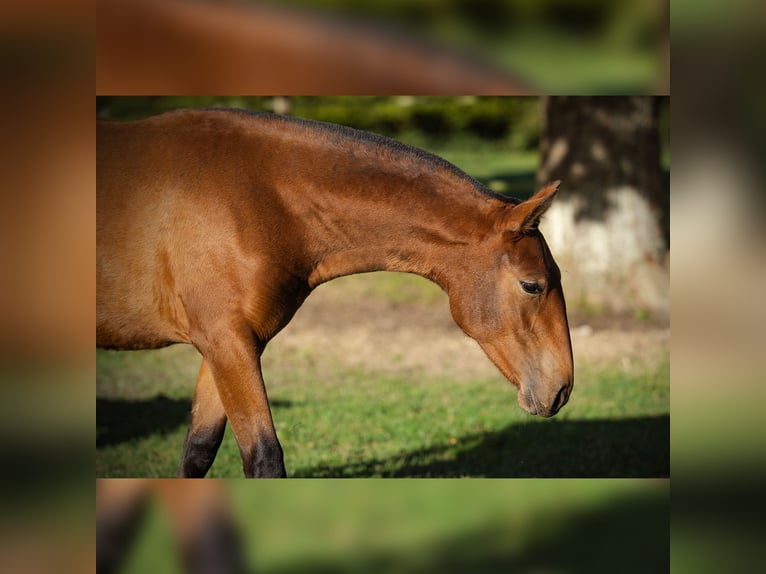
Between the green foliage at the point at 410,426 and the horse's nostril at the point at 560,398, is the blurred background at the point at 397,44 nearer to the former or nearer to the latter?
the horse's nostril at the point at 560,398

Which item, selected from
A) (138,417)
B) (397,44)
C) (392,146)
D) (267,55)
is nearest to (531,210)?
(392,146)

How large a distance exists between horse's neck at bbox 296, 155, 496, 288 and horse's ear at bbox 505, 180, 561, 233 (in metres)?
0.16

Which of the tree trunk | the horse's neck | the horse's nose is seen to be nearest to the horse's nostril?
the horse's nose

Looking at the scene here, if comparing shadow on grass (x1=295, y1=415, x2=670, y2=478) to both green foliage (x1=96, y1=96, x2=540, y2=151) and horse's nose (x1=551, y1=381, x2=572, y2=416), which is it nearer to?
horse's nose (x1=551, y1=381, x2=572, y2=416)

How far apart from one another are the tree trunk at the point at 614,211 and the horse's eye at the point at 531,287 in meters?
6.50

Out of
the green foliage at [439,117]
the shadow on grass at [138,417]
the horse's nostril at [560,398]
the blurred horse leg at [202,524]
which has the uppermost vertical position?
the green foliage at [439,117]

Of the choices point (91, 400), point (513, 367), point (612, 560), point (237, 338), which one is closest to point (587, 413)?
point (513, 367)

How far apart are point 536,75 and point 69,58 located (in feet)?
3.84

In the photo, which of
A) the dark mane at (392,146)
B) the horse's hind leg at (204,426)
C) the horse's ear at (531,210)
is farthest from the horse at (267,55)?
the horse's hind leg at (204,426)

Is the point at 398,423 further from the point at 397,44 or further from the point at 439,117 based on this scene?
the point at 439,117

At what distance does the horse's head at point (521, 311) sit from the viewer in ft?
11.8

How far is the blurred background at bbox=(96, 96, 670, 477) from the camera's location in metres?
6.23

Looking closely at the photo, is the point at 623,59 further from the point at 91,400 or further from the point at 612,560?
the point at 91,400

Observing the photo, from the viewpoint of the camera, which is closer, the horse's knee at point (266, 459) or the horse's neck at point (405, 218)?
the horse's knee at point (266, 459)
